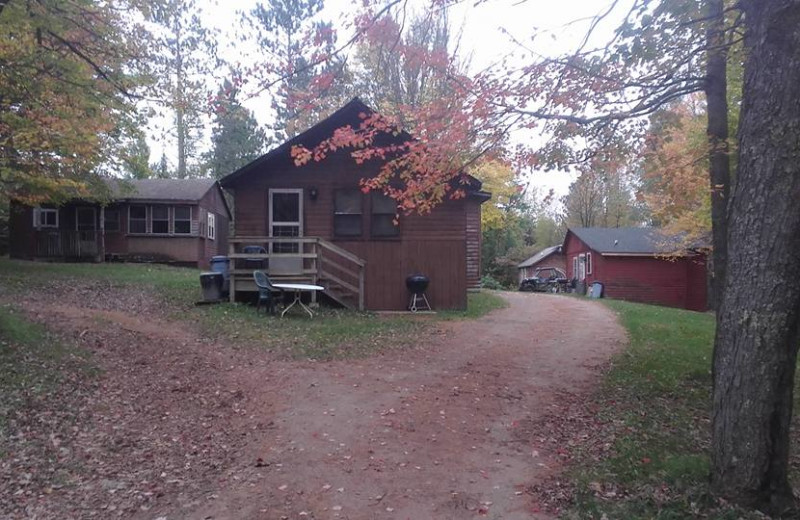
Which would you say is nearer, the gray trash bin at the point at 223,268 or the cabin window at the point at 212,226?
the gray trash bin at the point at 223,268

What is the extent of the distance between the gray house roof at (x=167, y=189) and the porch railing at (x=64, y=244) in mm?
2398

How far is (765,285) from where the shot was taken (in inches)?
→ 158

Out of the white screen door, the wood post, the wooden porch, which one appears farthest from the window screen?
the wood post

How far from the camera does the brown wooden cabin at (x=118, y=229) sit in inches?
1008

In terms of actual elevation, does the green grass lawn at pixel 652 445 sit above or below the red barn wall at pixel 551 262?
below

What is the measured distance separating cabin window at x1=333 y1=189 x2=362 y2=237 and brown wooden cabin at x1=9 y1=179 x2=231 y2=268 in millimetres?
13360

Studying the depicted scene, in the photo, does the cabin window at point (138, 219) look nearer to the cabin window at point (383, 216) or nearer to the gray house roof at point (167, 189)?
the gray house roof at point (167, 189)

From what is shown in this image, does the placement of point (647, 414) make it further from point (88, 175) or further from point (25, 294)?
point (88, 175)

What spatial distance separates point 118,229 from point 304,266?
51.0ft

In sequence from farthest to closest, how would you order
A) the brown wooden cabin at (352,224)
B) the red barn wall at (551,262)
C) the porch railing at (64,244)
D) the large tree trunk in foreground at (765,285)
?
the red barn wall at (551,262)
the porch railing at (64,244)
the brown wooden cabin at (352,224)
the large tree trunk in foreground at (765,285)

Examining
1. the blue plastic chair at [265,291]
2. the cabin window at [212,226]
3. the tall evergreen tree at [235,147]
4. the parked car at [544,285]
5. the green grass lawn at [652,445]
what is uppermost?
the tall evergreen tree at [235,147]

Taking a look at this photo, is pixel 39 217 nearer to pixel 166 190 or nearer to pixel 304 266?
pixel 166 190

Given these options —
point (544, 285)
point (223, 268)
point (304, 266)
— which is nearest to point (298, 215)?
point (304, 266)

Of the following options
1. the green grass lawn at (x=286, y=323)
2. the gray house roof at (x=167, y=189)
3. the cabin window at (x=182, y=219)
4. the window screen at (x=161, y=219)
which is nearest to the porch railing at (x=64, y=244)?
the gray house roof at (x=167, y=189)
